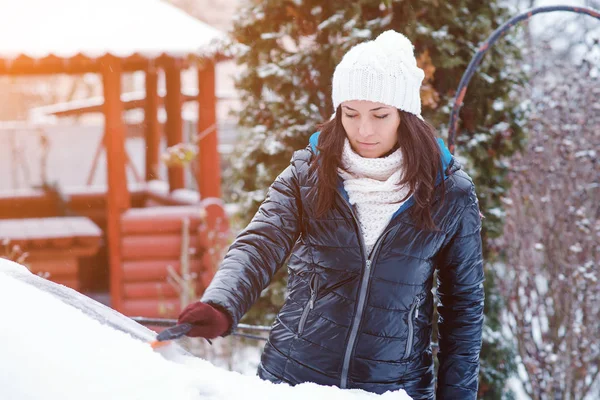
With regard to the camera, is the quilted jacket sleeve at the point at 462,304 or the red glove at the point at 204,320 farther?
the quilted jacket sleeve at the point at 462,304

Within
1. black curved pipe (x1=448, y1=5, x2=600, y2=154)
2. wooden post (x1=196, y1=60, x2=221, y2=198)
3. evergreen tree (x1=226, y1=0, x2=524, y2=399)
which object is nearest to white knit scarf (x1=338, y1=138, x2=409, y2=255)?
black curved pipe (x1=448, y1=5, x2=600, y2=154)

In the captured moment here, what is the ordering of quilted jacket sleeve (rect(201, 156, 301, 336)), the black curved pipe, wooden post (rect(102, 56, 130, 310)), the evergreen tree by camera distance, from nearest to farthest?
quilted jacket sleeve (rect(201, 156, 301, 336)) < the black curved pipe < the evergreen tree < wooden post (rect(102, 56, 130, 310))

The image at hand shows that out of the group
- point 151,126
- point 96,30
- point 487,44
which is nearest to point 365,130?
point 487,44

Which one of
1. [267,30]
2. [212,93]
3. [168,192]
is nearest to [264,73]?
[267,30]

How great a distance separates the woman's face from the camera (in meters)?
2.04

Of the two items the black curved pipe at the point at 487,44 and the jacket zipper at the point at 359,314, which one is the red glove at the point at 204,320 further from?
the black curved pipe at the point at 487,44

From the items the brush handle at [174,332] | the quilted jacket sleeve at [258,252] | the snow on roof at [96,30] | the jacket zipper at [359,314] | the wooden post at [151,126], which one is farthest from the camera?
the wooden post at [151,126]

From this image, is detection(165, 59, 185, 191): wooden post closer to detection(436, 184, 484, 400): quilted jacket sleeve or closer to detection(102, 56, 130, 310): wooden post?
detection(102, 56, 130, 310): wooden post

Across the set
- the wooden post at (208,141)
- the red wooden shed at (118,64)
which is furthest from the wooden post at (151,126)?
the wooden post at (208,141)

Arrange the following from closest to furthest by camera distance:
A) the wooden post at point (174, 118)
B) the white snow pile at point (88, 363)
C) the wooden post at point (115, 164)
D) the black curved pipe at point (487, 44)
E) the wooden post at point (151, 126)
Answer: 1. the white snow pile at point (88, 363)
2. the black curved pipe at point (487, 44)
3. the wooden post at point (115, 164)
4. the wooden post at point (174, 118)
5. the wooden post at point (151, 126)

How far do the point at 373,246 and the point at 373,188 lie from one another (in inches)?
6.8

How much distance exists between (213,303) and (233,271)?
0.19m

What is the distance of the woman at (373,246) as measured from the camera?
198cm

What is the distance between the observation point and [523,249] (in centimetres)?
501
